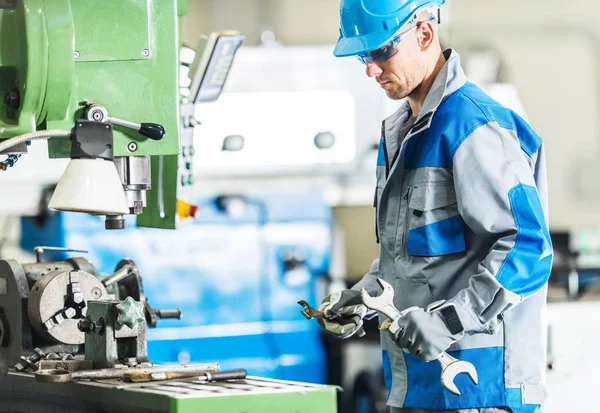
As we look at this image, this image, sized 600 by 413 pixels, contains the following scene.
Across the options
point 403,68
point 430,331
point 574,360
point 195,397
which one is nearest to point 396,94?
point 403,68

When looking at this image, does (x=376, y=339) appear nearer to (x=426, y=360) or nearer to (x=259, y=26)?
(x=259, y=26)

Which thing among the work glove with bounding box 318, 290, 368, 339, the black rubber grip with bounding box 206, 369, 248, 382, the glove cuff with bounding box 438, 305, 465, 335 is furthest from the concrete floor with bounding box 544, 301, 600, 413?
the black rubber grip with bounding box 206, 369, 248, 382

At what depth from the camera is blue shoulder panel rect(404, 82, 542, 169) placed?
1966 mm

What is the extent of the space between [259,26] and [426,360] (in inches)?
156

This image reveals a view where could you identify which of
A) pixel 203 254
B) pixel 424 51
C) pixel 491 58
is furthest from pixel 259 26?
pixel 424 51

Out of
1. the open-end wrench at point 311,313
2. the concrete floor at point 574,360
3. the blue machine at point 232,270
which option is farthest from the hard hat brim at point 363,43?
the blue machine at point 232,270

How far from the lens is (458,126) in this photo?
6.47 feet

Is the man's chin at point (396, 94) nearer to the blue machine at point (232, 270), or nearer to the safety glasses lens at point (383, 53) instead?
the safety glasses lens at point (383, 53)

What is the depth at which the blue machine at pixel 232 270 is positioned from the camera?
387 centimetres

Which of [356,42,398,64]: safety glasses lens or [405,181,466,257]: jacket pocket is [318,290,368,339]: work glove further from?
[356,42,398,64]: safety glasses lens

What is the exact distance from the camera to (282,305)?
4047 mm

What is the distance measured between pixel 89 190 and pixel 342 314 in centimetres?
62

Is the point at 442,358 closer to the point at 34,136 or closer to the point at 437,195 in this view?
the point at 437,195

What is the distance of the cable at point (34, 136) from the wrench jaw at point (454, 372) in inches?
29.9
